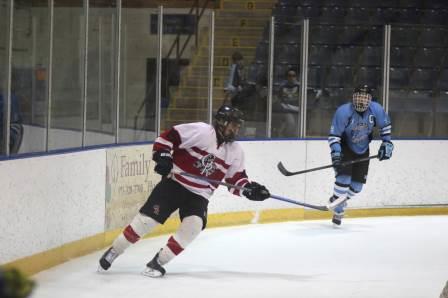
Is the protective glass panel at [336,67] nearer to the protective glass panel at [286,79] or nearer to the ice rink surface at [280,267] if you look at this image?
the protective glass panel at [286,79]

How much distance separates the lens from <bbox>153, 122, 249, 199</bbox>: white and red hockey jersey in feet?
14.8

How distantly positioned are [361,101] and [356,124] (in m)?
0.20

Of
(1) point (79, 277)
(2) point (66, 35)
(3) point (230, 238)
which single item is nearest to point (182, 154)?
(1) point (79, 277)

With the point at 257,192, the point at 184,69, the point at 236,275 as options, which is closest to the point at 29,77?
the point at 257,192

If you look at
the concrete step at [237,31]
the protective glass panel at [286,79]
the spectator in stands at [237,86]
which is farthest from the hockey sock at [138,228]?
the concrete step at [237,31]

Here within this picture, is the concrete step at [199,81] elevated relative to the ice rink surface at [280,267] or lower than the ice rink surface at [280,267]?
elevated

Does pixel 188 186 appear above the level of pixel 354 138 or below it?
below

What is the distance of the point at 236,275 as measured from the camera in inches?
189

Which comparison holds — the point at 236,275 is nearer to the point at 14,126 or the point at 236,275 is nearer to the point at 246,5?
the point at 14,126

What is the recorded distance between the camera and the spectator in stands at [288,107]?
7.81m

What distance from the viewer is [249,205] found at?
7.36 meters

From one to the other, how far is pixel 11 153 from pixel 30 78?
61 centimetres

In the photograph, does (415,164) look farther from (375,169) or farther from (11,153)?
(11,153)

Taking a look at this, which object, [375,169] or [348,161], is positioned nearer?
[348,161]
